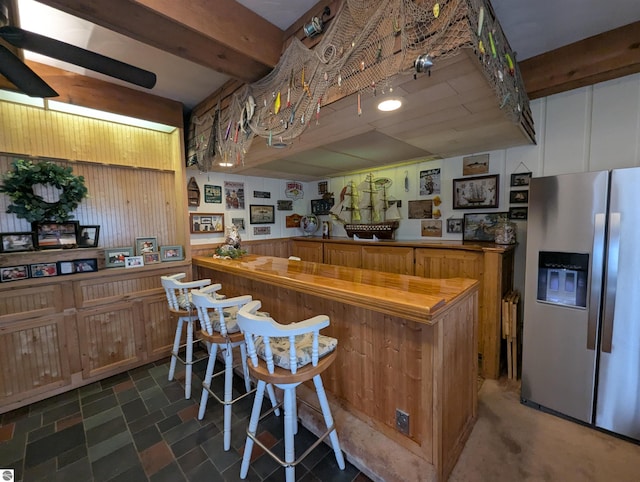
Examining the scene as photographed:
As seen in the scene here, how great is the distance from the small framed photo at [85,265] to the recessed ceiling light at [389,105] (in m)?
2.80

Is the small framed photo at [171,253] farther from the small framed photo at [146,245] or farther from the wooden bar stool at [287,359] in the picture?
the wooden bar stool at [287,359]

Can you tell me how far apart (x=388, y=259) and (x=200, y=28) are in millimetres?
2525

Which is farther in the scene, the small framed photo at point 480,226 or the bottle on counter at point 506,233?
the small framed photo at point 480,226

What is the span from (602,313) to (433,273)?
1.16 metres

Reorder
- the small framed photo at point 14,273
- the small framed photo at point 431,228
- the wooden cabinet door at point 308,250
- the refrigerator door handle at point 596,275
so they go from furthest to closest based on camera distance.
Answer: the wooden cabinet door at point 308,250, the small framed photo at point 431,228, the small framed photo at point 14,273, the refrigerator door handle at point 596,275

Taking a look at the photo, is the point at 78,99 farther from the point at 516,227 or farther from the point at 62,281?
the point at 516,227

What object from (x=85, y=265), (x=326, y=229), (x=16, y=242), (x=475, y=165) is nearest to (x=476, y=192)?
(x=475, y=165)

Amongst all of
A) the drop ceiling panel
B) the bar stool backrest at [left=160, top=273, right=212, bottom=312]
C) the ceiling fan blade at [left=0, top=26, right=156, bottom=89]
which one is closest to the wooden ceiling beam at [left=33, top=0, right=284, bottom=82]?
the ceiling fan blade at [left=0, top=26, right=156, bottom=89]

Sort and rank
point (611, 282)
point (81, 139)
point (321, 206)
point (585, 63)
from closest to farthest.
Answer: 1. point (611, 282)
2. point (585, 63)
3. point (81, 139)
4. point (321, 206)

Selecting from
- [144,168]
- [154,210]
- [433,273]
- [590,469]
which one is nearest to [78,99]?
[144,168]

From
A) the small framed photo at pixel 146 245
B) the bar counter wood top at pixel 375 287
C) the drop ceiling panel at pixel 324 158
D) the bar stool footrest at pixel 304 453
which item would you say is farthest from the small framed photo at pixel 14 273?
the drop ceiling panel at pixel 324 158

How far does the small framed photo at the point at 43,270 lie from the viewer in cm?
218

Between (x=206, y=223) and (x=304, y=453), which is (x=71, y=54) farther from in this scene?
(x=304, y=453)

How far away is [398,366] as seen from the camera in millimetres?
1459
